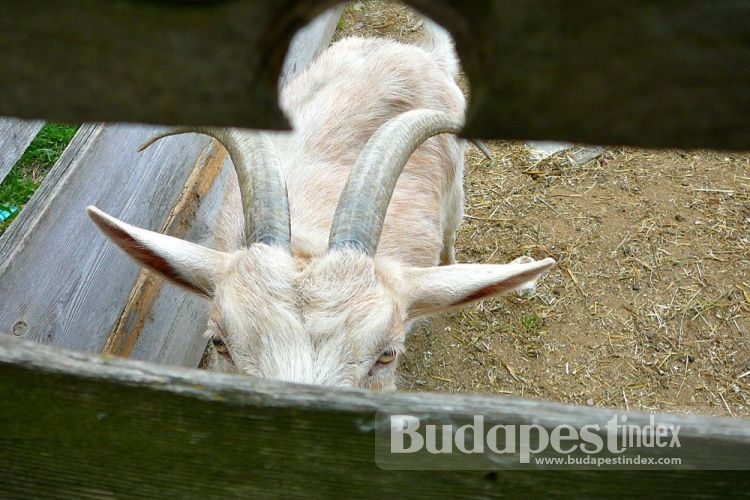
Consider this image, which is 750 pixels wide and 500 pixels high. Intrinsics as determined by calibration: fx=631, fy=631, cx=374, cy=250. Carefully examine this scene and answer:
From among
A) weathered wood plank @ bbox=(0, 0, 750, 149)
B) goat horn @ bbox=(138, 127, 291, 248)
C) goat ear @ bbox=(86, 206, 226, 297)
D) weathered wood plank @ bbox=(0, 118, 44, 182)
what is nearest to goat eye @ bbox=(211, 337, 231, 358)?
goat ear @ bbox=(86, 206, 226, 297)

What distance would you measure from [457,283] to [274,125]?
235 cm

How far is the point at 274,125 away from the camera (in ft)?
1.94

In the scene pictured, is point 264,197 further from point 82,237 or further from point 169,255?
point 82,237

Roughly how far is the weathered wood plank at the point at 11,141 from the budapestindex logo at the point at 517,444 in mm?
3607

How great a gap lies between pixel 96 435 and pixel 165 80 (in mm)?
549

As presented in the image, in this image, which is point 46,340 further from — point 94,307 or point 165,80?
point 165,80

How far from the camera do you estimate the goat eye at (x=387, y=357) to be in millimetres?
2744

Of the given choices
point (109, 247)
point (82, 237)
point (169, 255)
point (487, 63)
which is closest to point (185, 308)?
point (109, 247)

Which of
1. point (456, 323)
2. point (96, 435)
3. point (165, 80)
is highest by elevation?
point (165, 80)

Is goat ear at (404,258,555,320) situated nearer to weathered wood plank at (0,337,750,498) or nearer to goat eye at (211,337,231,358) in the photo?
goat eye at (211,337,231,358)

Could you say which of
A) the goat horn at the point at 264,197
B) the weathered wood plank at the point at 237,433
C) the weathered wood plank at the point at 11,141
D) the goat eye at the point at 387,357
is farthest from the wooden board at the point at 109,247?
the weathered wood plank at the point at 237,433

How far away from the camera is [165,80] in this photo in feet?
1.87

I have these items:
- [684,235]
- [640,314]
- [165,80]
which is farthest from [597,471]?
[684,235]

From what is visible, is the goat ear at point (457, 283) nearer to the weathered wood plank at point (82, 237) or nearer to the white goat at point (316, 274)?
the white goat at point (316, 274)
